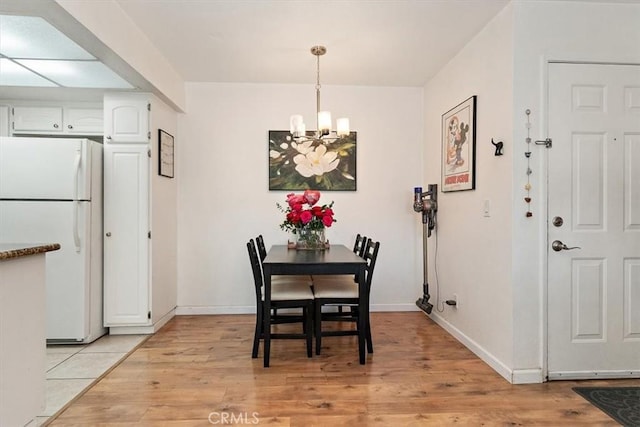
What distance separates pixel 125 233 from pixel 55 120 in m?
1.54

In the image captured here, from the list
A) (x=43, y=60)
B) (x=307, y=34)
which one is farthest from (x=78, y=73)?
(x=307, y=34)

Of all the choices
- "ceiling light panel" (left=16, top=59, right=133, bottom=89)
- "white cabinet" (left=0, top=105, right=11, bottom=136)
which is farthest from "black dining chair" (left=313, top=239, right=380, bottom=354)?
"white cabinet" (left=0, top=105, right=11, bottom=136)

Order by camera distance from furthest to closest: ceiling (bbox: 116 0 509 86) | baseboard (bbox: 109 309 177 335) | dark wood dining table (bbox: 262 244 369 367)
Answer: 1. baseboard (bbox: 109 309 177 335)
2. dark wood dining table (bbox: 262 244 369 367)
3. ceiling (bbox: 116 0 509 86)

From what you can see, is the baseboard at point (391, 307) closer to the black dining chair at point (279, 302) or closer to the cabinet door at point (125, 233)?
the black dining chair at point (279, 302)

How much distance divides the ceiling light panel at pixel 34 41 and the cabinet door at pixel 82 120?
1.05m

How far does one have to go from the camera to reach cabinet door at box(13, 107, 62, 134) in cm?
361

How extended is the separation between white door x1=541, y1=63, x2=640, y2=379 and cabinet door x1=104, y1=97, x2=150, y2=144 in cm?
336

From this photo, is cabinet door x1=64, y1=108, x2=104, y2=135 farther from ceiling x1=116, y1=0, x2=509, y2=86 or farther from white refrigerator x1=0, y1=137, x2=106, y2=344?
ceiling x1=116, y1=0, x2=509, y2=86

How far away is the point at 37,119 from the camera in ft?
11.9

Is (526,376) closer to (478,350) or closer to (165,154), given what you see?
(478,350)

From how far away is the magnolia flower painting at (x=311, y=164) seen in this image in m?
3.96

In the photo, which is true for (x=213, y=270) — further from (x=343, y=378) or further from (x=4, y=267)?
(x=4, y=267)

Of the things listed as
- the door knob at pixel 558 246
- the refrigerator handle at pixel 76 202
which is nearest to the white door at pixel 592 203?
the door knob at pixel 558 246

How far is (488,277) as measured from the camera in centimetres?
267
